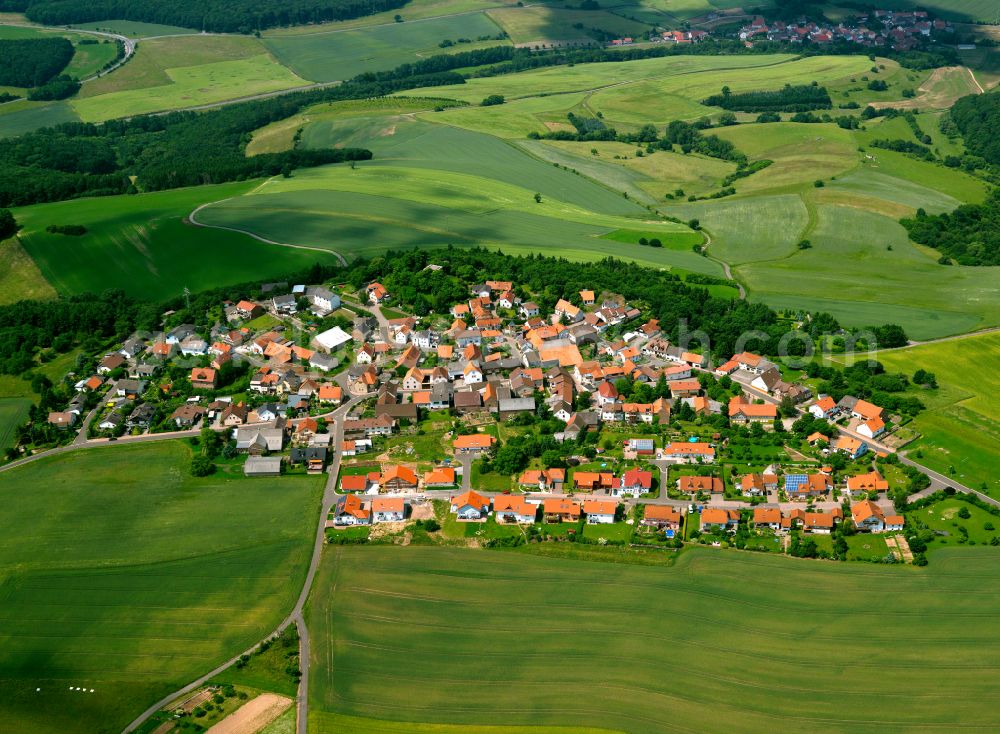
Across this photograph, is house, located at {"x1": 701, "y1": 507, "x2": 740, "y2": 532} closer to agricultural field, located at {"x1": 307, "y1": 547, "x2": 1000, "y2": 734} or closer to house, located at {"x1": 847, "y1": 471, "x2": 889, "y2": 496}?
agricultural field, located at {"x1": 307, "y1": 547, "x2": 1000, "y2": 734}

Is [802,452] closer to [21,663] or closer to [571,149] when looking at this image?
[21,663]

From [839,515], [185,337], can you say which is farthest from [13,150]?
[839,515]

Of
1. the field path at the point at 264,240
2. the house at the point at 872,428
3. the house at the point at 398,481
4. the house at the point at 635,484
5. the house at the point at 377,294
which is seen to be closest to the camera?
the house at the point at 635,484

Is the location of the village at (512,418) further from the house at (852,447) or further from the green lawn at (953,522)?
the green lawn at (953,522)

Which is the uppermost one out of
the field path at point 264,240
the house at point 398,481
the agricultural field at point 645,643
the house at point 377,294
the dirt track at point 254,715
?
the field path at point 264,240

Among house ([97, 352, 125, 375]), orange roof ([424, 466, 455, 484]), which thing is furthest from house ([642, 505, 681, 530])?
house ([97, 352, 125, 375])

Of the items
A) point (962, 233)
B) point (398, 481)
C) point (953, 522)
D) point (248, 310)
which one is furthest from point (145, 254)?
point (962, 233)

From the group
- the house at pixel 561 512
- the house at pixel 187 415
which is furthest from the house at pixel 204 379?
the house at pixel 561 512
